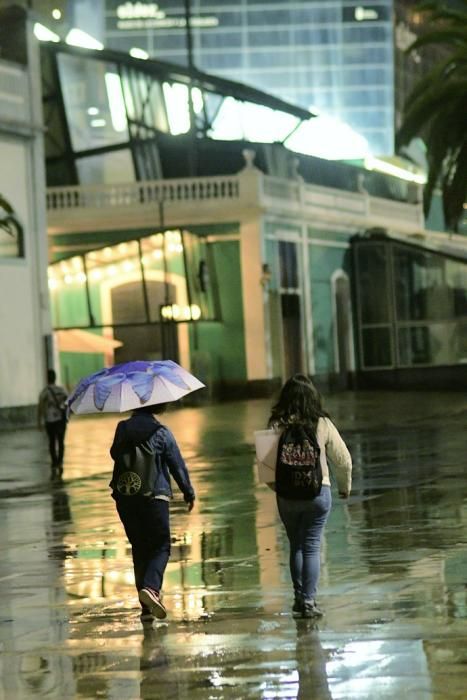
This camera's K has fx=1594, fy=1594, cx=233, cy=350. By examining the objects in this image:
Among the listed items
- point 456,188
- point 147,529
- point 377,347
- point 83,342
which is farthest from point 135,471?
point 377,347

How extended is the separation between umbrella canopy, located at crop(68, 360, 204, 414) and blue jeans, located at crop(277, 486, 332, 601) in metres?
1.05

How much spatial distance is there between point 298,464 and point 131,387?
1293 mm

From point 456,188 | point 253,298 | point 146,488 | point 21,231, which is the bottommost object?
point 146,488

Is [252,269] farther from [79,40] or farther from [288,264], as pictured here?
[79,40]

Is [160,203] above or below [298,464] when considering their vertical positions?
above

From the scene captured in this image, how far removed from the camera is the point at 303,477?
9641 mm

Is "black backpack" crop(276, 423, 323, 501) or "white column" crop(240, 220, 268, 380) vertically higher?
"white column" crop(240, 220, 268, 380)

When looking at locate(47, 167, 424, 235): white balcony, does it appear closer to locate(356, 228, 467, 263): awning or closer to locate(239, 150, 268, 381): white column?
locate(239, 150, 268, 381): white column

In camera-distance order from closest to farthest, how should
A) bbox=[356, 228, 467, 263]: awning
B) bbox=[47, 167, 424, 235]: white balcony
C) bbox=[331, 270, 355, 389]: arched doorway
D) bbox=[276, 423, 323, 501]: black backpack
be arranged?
bbox=[276, 423, 323, 501]: black backpack → bbox=[47, 167, 424, 235]: white balcony → bbox=[356, 228, 467, 263]: awning → bbox=[331, 270, 355, 389]: arched doorway

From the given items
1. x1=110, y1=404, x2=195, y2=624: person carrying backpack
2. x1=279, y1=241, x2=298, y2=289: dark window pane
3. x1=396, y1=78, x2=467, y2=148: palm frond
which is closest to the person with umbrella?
x1=110, y1=404, x2=195, y2=624: person carrying backpack

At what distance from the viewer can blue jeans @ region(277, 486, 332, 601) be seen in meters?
9.73

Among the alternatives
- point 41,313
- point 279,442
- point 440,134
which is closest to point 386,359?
point 41,313

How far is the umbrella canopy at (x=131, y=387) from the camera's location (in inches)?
400

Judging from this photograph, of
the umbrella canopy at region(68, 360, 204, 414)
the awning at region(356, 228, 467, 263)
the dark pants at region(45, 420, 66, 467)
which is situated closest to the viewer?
the umbrella canopy at region(68, 360, 204, 414)
